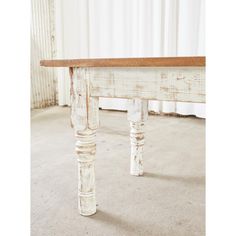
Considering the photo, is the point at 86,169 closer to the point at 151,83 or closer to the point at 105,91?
the point at 105,91

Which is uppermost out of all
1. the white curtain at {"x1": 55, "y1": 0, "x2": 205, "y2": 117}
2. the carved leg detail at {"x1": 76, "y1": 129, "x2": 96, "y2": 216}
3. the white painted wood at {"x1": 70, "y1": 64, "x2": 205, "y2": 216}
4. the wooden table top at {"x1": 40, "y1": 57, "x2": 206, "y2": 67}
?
the white curtain at {"x1": 55, "y1": 0, "x2": 205, "y2": 117}

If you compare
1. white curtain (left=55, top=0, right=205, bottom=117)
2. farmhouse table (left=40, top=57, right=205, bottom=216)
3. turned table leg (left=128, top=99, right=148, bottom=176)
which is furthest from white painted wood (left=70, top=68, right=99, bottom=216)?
white curtain (left=55, top=0, right=205, bottom=117)

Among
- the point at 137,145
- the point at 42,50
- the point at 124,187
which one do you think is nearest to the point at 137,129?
the point at 137,145

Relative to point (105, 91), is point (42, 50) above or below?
above

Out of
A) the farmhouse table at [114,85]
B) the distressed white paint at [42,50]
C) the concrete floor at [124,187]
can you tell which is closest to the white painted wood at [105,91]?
the farmhouse table at [114,85]

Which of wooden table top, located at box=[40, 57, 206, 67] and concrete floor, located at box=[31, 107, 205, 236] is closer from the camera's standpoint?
wooden table top, located at box=[40, 57, 206, 67]

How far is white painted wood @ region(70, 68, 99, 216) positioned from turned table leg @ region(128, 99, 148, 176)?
1.26ft

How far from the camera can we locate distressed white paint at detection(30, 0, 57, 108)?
11.4 feet

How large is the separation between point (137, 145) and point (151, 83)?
61 cm

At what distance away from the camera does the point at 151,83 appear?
836mm

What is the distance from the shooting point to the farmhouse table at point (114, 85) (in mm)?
772

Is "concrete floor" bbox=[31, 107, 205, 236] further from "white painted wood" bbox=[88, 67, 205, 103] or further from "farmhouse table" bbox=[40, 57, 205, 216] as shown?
"white painted wood" bbox=[88, 67, 205, 103]

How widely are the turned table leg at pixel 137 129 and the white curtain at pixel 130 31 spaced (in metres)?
1.42
